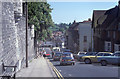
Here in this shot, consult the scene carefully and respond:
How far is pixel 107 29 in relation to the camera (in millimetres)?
54281

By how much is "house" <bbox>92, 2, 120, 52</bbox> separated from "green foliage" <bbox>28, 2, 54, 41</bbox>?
11.3 m

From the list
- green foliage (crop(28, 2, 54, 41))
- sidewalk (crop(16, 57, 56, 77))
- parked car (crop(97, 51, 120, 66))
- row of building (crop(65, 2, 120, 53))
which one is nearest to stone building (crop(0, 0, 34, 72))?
sidewalk (crop(16, 57, 56, 77))

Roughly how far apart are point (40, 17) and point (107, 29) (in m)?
14.6

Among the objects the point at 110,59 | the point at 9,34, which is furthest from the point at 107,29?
the point at 9,34

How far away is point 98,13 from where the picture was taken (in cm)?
6569

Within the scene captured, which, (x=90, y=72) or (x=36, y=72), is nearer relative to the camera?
(x=90, y=72)

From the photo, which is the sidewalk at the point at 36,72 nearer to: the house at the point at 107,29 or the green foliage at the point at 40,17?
the house at the point at 107,29

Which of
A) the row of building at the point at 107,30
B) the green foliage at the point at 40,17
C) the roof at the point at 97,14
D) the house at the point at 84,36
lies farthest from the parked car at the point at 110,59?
the house at the point at 84,36

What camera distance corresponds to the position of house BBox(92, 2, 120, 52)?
50.6m

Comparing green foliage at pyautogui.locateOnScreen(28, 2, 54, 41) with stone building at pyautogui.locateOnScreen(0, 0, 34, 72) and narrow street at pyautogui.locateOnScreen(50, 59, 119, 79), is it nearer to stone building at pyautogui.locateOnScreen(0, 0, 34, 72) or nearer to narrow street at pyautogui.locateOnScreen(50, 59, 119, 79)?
stone building at pyautogui.locateOnScreen(0, 0, 34, 72)

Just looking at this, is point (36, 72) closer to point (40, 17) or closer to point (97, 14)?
point (40, 17)

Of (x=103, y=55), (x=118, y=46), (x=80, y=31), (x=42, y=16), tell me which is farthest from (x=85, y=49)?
(x=103, y=55)

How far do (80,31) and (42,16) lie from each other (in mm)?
27373

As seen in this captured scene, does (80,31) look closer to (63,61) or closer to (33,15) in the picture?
(33,15)
